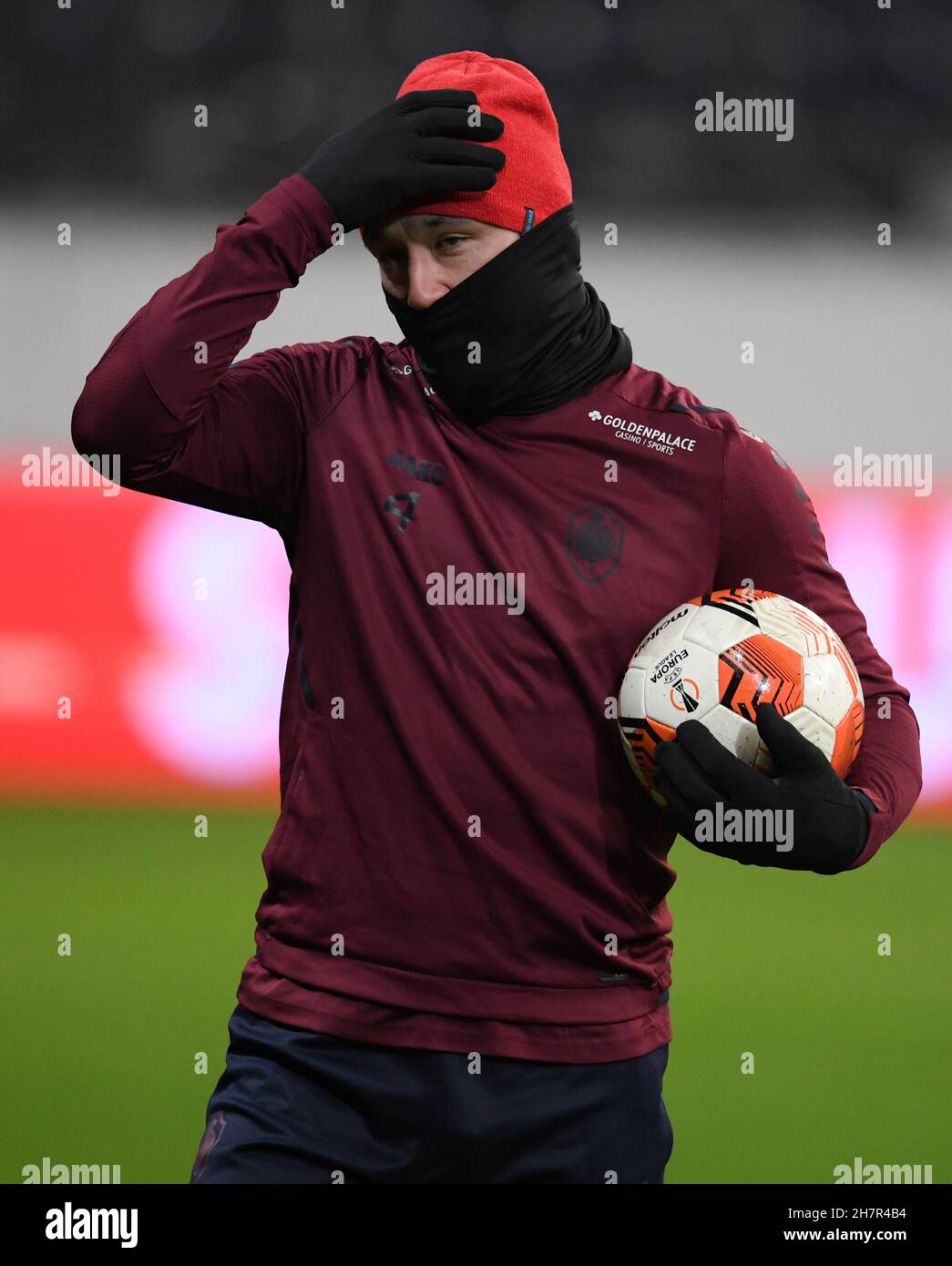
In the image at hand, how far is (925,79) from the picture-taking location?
8.10m

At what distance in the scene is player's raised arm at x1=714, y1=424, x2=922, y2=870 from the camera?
2.29 metres

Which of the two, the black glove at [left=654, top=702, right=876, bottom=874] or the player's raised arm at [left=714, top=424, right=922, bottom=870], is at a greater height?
the player's raised arm at [left=714, top=424, right=922, bottom=870]

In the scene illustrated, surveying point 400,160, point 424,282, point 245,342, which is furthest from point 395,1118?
point 400,160

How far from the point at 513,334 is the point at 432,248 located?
0.57ft

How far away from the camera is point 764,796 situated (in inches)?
81.4

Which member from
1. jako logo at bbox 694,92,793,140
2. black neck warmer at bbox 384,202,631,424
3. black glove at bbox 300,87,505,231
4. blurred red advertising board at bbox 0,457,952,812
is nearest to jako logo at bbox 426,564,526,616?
black neck warmer at bbox 384,202,631,424

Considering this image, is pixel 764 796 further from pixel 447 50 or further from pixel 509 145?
pixel 447 50

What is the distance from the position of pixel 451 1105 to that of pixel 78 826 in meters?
5.15

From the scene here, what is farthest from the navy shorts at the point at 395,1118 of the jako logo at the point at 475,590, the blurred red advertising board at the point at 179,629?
the blurred red advertising board at the point at 179,629

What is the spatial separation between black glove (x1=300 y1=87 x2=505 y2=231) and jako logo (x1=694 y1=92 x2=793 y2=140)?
5.95m

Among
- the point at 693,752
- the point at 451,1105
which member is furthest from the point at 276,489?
the point at 451,1105

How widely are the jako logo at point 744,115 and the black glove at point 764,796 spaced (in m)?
6.30

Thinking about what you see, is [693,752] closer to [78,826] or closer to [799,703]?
[799,703]

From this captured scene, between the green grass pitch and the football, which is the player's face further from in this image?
the green grass pitch
